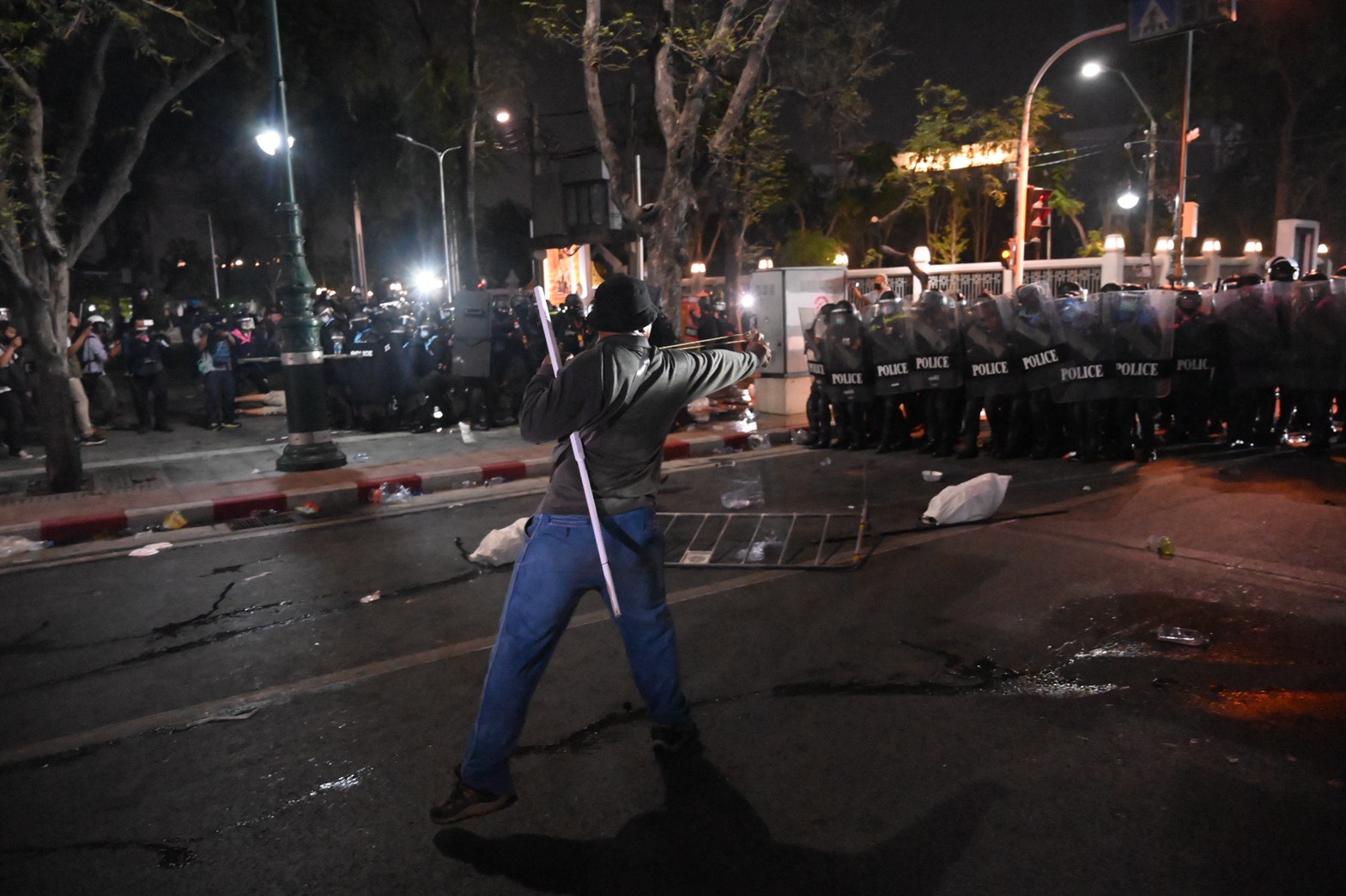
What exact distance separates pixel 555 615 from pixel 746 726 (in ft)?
4.00

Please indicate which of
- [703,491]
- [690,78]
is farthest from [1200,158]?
[703,491]

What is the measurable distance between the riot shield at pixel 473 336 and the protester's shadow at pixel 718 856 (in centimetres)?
1109

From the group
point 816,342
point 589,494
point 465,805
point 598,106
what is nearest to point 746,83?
point 598,106

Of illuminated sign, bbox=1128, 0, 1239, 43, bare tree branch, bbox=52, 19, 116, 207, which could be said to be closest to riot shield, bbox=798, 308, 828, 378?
illuminated sign, bbox=1128, 0, 1239, 43

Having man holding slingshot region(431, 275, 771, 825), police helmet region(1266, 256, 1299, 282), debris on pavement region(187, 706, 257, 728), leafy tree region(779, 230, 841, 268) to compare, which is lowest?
debris on pavement region(187, 706, 257, 728)

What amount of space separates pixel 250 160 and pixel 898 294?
898 inches

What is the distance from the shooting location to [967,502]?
7.92 m

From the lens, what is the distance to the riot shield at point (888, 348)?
11.5 metres

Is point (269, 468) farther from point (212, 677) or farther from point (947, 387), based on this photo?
point (947, 387)

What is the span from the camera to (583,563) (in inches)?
146

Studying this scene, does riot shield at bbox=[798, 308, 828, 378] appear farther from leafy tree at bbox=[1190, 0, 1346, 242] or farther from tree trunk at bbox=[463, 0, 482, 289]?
leafy tree at bbox=[1190, 0, 1346, 242]

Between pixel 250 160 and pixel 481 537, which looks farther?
pixel 250 160

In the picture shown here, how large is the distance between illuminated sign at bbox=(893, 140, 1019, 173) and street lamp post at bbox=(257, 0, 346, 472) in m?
27.7

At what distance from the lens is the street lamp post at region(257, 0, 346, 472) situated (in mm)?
11336
